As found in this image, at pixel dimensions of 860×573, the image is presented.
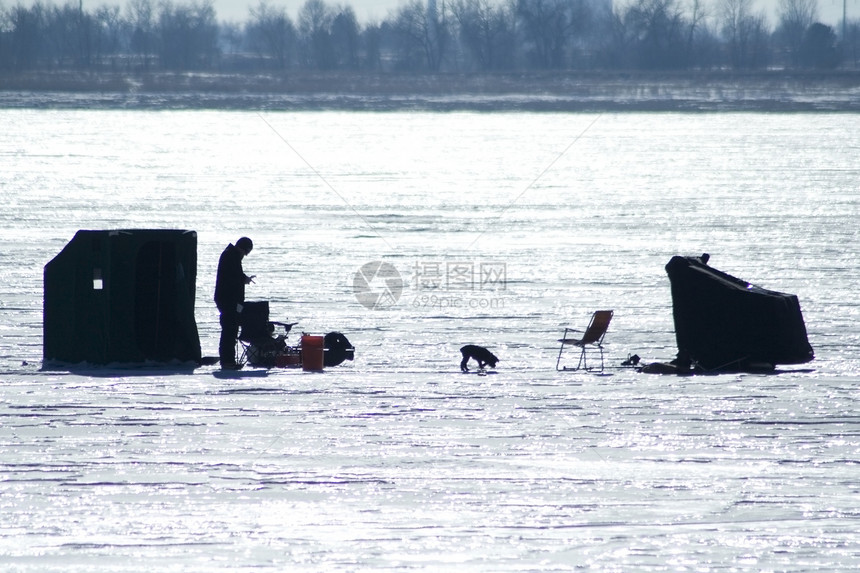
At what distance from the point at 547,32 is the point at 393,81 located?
844 inches

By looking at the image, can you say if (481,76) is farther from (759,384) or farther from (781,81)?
(759,384)

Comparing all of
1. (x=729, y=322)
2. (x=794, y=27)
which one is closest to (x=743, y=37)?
(x=794, y=27)

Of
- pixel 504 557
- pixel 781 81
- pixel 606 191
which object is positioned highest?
pixel 781 81

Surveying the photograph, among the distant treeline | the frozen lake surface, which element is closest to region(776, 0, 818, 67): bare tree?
the distant treeline

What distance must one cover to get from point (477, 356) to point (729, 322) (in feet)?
6.45

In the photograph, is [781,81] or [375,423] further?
[781,81]

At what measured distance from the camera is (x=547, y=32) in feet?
370

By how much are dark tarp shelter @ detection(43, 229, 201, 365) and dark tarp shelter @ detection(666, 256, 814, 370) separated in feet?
12.6

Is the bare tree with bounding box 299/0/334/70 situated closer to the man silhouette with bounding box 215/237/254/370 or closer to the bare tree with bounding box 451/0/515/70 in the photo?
the bare tree with bounding box 451/0/515/70

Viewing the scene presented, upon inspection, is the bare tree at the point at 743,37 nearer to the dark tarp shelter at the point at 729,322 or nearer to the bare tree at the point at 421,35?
the bare tree at the point at 421,35

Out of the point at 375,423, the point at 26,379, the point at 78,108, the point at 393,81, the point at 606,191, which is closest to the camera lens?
the point at 375,423

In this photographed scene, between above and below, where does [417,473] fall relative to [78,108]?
below

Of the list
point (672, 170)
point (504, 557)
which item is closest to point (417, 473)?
point (504, 557)

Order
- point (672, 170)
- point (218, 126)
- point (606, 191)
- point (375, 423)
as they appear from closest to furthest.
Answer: point (375, 423), point (606, 191), point (672, 170), point (218, 126)
